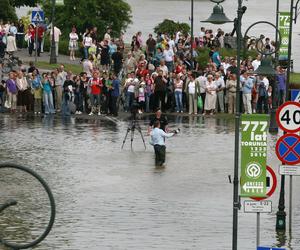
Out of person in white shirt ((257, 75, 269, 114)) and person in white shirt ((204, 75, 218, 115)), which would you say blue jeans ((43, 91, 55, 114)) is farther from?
person in white shirt ((257, 75, 269, 114))

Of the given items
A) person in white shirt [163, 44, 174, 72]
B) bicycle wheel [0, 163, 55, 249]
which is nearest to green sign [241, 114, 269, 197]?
bicycle wheel [0, 163, 55, 249]

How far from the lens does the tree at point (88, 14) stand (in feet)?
218

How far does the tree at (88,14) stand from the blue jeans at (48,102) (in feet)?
53.8

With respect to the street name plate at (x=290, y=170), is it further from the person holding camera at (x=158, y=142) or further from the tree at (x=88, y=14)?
the tree at (x=88, y=14)

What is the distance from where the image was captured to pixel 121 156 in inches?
1590

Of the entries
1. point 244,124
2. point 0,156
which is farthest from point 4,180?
point 0,156

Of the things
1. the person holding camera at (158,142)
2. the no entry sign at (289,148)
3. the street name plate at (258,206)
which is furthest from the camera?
A: the person holding camera at (158,142)

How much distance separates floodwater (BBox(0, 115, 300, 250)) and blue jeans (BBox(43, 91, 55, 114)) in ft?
1.89

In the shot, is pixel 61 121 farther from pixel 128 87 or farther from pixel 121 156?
pixel 121 156

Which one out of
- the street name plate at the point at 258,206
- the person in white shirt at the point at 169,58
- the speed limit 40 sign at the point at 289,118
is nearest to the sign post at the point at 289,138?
the speed limit 40 sign at the point at 289,118

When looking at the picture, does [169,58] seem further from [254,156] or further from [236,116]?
[236,116]

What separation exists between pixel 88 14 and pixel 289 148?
3875cm

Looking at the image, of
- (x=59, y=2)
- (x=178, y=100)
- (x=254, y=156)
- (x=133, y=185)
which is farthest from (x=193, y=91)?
(x=254, y=156)

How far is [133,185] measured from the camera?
115 ft
